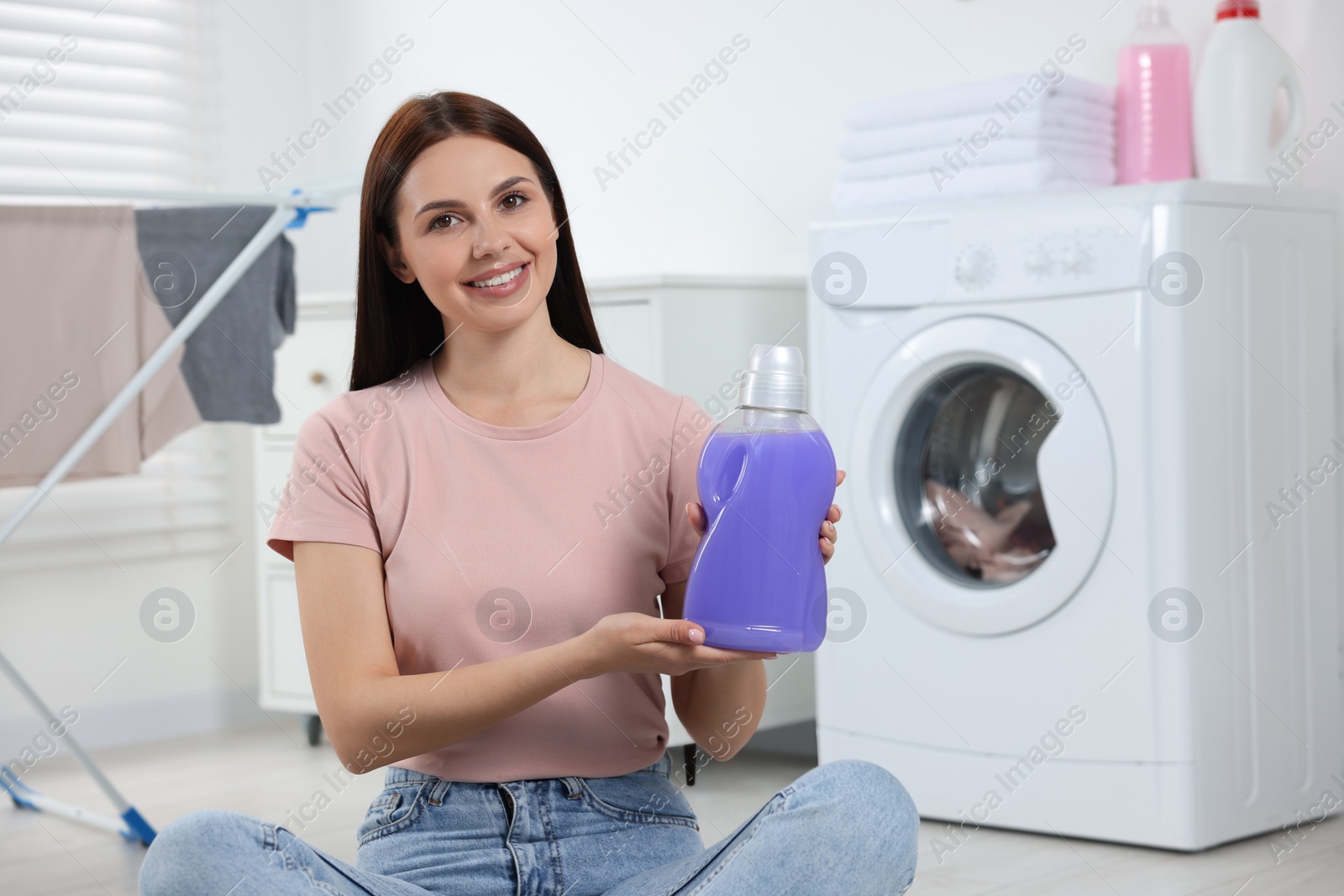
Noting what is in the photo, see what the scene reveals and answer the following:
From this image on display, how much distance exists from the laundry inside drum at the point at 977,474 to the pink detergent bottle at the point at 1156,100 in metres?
0.44

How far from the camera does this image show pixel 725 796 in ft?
7.12

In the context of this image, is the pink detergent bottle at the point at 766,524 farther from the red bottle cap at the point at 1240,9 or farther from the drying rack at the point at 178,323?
the red bottle cap at the point at 1240,9

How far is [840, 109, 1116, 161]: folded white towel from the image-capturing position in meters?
1.96

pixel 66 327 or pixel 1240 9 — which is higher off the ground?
pixel 1240 9

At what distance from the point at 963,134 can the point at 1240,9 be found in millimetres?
465

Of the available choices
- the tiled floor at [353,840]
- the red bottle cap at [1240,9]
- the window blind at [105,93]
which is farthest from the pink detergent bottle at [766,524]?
the window blind at [105,93]

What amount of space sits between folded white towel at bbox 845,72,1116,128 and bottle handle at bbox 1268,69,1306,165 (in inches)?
9.8

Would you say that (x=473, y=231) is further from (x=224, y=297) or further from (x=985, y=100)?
(x=985, y=100)

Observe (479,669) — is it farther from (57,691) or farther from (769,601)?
(57,691)

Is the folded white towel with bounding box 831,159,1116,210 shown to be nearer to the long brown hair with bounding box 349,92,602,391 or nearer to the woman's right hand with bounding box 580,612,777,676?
the long brown hair with bounding box 349,92,602,391

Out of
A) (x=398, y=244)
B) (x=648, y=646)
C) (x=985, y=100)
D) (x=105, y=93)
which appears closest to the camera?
(x=648, y=646)

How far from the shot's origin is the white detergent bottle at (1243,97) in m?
2.00

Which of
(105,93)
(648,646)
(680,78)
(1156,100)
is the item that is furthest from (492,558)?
(105,93)

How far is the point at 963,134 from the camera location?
2.01 meters
